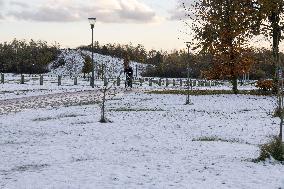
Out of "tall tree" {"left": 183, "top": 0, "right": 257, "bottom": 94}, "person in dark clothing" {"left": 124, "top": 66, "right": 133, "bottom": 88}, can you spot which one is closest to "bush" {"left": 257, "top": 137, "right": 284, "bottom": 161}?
"tall tree" {"left": 183, "top": 0, "right": 257, "bottom": 94}

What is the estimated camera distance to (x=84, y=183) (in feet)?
24.5

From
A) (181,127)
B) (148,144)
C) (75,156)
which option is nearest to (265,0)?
(181,127)

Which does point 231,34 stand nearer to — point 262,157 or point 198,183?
point 262,157

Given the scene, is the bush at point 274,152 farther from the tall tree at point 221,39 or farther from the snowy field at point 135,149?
the tall tree at point 221,39

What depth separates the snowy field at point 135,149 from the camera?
7727 mm

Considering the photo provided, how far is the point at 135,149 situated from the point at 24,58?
85.4 m

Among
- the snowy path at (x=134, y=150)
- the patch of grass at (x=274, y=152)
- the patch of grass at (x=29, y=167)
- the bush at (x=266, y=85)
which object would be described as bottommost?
the patch of grass at (x=29, y=167)

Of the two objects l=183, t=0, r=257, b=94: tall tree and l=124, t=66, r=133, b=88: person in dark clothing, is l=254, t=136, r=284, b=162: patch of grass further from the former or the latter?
l=124, t=66, r=133, b=88: person in dark clothing

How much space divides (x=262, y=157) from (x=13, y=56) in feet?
289

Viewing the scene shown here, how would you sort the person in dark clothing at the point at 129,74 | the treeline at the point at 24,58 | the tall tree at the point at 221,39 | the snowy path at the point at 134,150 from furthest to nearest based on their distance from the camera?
the treeline at the point at 24,58 < the person in dark clothing at the point at 129,74 < the tall tree at the point at 221,39 < the snowy path at the point at 134,150

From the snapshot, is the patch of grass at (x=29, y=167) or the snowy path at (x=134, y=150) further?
the patch of grass at (x=29, y=167)

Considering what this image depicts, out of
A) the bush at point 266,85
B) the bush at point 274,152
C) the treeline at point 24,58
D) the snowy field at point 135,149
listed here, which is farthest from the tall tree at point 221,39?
the treeline at point 24,58

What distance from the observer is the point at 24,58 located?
9262 centimetres

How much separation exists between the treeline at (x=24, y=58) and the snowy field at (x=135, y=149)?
214ft
